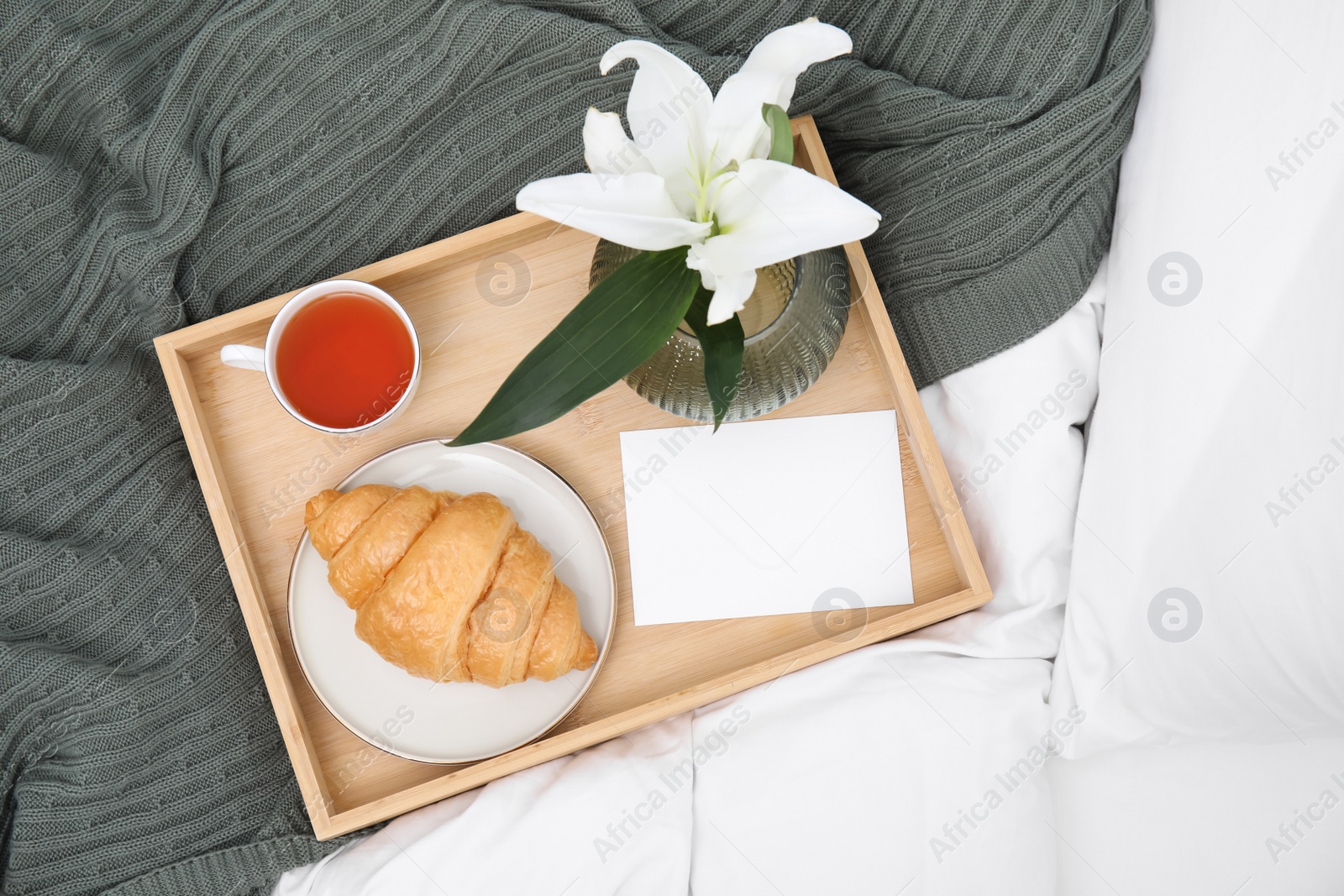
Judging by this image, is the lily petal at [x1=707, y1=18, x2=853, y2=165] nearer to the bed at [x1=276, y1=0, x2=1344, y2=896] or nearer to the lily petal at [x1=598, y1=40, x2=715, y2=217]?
the lily petal at [x1=598, y1=40, x2=715, y2=217]

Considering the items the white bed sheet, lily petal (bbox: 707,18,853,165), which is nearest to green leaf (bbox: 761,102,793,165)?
lily petal (bbox: 707,18,853,165)

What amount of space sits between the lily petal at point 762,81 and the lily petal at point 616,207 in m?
0.06

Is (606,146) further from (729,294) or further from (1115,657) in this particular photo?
(1115,657)

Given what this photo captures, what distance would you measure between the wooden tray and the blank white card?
0.02 metres

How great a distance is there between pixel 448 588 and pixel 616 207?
461 mm

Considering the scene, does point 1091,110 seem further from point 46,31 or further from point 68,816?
point 68,816

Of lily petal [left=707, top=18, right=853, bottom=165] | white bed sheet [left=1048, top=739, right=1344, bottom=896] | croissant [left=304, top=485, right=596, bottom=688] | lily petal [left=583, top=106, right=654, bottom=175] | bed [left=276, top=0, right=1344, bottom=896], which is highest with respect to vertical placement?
lily petal [left=583, top=106, right=654, bottom=175]

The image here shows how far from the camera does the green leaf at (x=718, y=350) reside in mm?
719

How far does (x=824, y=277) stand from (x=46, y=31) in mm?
948

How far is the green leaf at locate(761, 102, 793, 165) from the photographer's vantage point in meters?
→ 0.64

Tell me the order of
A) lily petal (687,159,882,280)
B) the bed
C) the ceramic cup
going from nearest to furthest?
lily petal (687,159,882,280)
the bed
the ceramic cup

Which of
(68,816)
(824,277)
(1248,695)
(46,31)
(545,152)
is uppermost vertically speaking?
(46,31)

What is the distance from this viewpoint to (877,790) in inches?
37.7

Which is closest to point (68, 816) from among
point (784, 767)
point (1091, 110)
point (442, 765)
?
point (442, 765)
